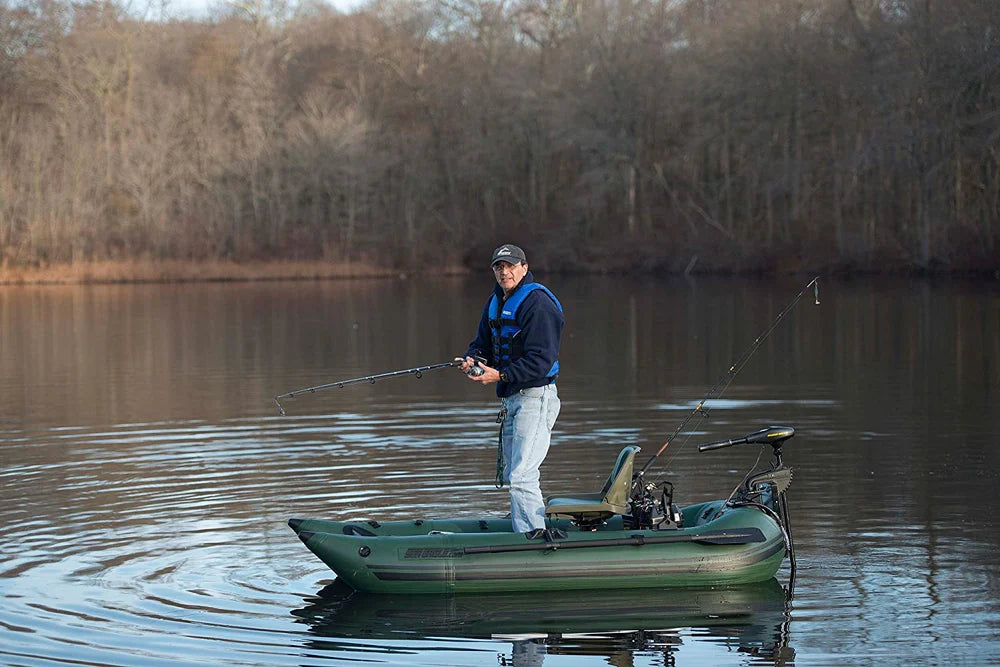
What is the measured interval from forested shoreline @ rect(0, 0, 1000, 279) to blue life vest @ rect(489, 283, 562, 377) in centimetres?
3610

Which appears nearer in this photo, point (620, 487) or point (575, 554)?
point (575, 554)

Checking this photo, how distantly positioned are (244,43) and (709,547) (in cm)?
5741

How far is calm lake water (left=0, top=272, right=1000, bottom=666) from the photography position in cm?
762

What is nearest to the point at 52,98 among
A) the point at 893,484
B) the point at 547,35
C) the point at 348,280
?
the point at 348,280

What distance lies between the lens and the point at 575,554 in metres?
8.34

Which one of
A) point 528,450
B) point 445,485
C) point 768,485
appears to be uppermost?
point 528,450

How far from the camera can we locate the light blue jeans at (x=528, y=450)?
8.59 m

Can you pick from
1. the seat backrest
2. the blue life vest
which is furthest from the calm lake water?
the blue life vest

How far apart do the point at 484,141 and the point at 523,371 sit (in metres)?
51.3

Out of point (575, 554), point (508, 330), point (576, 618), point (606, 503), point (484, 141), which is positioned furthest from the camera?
point (484, 141)

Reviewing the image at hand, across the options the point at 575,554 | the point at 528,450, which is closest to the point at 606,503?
the point at 575,554

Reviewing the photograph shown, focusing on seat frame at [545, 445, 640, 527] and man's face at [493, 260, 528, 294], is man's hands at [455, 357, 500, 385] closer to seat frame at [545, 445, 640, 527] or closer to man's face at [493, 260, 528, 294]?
man's face at [493, 260, 528, 294]

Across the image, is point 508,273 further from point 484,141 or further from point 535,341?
point 484,141

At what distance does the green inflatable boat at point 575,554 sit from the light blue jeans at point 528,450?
11 centimetres
